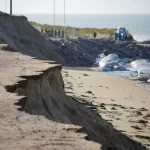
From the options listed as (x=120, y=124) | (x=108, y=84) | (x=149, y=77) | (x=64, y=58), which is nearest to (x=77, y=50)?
(x=64, y=58)

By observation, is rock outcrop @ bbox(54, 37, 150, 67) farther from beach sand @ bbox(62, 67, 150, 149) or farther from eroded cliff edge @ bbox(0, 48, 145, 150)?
eroded cliff edge @ bbox(0, 48, 145, 150)

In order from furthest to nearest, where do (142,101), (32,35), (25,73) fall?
(32,35)
(142,101)
(25,73)

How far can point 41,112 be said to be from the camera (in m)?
9.00

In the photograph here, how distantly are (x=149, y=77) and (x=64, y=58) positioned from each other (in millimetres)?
9484

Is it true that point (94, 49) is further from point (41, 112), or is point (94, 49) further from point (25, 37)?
point (41, 112)

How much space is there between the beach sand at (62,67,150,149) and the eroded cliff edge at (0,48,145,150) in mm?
1948

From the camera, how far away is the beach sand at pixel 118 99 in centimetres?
1387

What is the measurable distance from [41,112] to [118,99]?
11080 mm

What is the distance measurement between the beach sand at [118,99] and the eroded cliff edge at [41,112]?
6.39ft

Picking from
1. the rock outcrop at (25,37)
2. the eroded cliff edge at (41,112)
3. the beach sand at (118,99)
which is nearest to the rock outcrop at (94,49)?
the rock outcrop at (25,37)

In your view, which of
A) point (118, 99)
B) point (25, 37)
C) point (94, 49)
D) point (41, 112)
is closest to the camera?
point (41, 112)

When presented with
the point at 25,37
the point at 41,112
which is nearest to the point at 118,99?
the point at 41,112

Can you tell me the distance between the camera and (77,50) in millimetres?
40594

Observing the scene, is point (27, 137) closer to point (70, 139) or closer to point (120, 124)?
point (70, 139)
